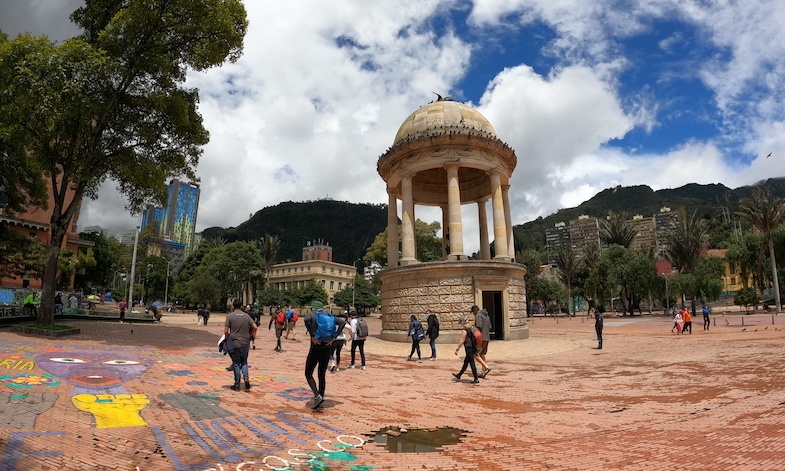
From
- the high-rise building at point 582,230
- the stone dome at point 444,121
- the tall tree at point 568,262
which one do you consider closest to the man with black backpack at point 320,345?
the stone dome at point 444,121

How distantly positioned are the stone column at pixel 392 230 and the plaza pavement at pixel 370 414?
1284cm

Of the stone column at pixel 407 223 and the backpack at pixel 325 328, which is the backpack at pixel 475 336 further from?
the stone column at pixel 407 223

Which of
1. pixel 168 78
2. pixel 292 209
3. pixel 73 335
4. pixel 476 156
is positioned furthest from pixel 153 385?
pixel 292 209

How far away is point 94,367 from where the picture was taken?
377 inches

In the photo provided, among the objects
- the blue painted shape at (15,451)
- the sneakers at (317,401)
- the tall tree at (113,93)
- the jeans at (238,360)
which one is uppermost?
the tall tree at (113,93)

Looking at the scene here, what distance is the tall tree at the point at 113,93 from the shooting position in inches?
576

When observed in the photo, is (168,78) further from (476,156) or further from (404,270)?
(476,156)

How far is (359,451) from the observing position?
5.15 metres

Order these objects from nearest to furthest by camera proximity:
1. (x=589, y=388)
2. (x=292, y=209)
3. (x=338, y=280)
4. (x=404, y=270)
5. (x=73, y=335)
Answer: (x=589, y=388)
(x=73, y=335)
(x=404, y=270)
(x=338, y=280)
(x=292, y=209)

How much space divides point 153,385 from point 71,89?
11576 millimetres

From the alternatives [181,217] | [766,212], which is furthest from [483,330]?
[181,217]

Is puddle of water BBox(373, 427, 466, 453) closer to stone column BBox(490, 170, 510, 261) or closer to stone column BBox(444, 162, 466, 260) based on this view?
A: stone column BBox(444, 162, 466, 260)

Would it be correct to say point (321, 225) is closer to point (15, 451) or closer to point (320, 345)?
point (320, 345)

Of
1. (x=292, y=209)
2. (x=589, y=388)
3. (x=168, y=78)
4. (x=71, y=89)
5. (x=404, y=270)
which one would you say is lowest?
(x=589, y=388)
